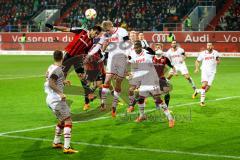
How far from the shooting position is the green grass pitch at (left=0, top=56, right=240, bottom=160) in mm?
11125

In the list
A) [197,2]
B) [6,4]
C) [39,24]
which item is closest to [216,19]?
[197,2]

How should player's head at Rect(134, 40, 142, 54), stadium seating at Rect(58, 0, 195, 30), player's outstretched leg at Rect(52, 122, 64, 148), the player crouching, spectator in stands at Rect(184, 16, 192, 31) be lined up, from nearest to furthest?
the player crouching < player's outstretched leg at Rect(52, 122, 64, 148) < player's head at Rect(134, 40, 142, 54) < spectator in stands at Rect(184, 16, 192, 31) < stadium seating at Rect(58, 0, 195, 30)

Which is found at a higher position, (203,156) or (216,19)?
(216,19)

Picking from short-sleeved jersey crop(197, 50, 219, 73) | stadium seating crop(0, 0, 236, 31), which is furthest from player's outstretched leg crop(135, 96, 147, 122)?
stadium seating crop(0, 0, 236, 31)

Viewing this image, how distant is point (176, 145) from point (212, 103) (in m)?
7.34

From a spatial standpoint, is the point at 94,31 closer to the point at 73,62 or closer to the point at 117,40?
the point at 117,40

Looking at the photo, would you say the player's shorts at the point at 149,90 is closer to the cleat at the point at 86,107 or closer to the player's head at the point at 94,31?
the player's head at the point at 94,31

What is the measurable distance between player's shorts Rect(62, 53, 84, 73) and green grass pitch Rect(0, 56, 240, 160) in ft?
4.37

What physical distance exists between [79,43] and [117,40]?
150 cm

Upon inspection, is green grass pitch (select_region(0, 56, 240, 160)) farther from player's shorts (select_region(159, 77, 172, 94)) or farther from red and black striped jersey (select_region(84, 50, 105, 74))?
red and black striped jersey (select_region(84, 50, 105, 74))

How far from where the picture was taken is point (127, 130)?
45.1 feet

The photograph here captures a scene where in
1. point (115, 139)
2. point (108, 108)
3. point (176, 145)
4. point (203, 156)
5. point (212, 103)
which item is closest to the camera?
point (203, 156)

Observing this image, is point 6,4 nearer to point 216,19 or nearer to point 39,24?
point 39,24

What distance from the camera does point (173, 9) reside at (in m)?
50.8
